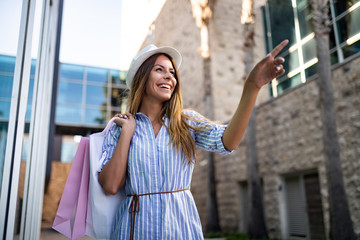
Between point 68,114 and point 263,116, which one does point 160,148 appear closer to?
point 263,116

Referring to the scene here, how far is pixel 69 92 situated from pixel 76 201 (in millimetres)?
15404

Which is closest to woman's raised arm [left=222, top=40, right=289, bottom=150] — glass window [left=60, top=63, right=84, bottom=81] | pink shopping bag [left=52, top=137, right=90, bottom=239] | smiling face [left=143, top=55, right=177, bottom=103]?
smiling face [left=143, top=55, right=177, bottom=103]

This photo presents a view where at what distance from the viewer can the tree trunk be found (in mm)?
4531

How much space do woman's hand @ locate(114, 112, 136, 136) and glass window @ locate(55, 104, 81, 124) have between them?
14874mm

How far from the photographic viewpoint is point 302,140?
6.50 meters

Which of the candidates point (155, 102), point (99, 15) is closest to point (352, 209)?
point (155, 102)

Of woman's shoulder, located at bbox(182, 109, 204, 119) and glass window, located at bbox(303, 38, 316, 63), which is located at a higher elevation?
glass window, located at bbox(303, 38, 316, 63)

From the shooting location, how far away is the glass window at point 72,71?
15.9m

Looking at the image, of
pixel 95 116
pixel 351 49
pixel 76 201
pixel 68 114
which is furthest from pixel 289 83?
pixel 68 114

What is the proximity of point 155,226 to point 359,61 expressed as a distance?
531cm

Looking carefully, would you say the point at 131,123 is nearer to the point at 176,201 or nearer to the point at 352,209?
the point at 176,201

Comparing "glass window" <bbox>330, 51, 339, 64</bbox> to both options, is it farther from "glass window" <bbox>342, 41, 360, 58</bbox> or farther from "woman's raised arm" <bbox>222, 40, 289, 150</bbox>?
"woman's raised arm" <bbox>222, 40, 289, 150</bbox>

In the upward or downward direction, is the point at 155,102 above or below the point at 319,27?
below

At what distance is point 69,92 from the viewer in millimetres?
15867
